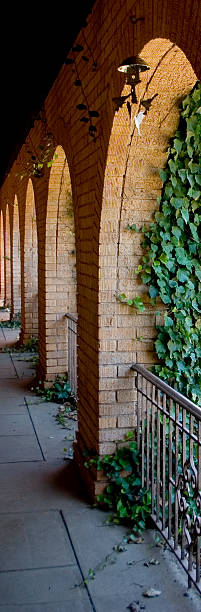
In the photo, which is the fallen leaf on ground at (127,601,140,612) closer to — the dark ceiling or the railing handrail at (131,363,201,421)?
the railing handrail at (131,363,201,421)

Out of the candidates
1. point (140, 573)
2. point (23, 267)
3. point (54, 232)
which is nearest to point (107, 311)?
point (140, 573)

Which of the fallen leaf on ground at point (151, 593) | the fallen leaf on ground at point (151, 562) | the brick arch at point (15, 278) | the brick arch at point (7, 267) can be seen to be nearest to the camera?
the fallen leaf on ground at point (151, 593)

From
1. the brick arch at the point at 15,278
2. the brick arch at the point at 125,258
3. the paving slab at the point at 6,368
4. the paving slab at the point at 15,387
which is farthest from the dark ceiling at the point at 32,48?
the brick arch at the point at 15,278

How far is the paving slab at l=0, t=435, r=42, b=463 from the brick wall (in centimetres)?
64

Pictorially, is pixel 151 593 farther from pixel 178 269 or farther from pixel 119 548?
pixel 178 269

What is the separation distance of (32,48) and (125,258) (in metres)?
1.54

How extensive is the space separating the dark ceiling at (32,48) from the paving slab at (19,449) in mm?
3046

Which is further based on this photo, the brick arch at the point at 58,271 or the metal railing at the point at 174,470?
the brick arch at the point at 58,271

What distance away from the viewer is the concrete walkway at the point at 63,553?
3223mm

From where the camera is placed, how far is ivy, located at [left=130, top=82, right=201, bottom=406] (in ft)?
14.2

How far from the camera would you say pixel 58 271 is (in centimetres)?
747

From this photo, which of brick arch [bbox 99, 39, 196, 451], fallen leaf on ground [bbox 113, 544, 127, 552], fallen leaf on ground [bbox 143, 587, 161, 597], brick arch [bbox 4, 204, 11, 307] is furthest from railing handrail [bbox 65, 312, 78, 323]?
brick arch [bbox 4, 204, 11, 307]

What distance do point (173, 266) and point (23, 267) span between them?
640cm

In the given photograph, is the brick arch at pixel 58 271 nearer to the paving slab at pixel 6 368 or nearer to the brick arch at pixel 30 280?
the paving slab at pixel 6 368
